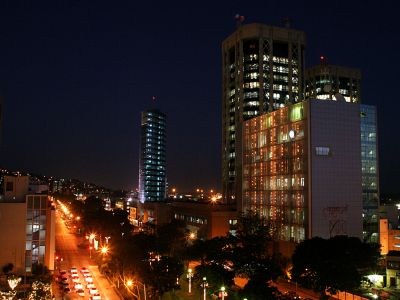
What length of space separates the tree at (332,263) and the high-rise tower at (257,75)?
2837 inches

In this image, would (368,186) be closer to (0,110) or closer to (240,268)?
(240,268)

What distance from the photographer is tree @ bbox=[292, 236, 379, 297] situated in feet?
137

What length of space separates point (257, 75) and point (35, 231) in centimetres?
7617

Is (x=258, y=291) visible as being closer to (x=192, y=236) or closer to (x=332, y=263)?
(x=332, y=263)

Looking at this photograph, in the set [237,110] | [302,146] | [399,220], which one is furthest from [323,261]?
[237,110]

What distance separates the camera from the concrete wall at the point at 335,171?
2714 inches

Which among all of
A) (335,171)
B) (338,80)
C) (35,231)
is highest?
(338,80)

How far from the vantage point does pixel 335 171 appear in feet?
231

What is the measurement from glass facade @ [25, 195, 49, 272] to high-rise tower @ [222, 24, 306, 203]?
65102mm

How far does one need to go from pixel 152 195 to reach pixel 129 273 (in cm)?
15484

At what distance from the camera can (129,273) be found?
4566 centimetres

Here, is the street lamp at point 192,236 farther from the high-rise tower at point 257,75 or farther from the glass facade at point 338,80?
the glass facade at point 338,80

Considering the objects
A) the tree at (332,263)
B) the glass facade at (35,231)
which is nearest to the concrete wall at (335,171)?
the tree at (332,263)

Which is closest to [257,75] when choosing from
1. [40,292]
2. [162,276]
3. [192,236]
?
[192,236]
